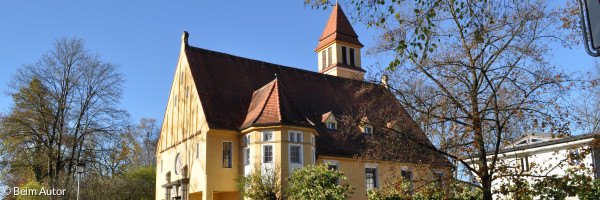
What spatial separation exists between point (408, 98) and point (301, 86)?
20.4m

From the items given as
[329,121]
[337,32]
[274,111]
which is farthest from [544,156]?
[274,111]

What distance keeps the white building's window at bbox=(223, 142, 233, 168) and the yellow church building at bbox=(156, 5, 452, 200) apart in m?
0.05

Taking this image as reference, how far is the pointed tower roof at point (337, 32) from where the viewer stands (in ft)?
143

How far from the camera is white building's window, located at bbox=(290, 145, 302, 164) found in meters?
26.8

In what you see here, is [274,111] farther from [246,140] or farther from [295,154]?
[295,154]

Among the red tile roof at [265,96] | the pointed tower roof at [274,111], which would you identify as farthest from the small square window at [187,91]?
the pointed tower roof at [274,111]

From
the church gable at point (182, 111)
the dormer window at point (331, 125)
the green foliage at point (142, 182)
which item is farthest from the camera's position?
the green foliage at point (142, 182)

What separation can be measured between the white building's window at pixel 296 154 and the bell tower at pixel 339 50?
15.7 metres

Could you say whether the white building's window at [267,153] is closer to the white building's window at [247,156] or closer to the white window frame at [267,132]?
the white window frame at [267,132]

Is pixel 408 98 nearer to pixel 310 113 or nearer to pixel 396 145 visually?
pixel 396 145

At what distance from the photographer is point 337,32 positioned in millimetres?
43656

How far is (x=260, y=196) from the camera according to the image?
2262 centimetres

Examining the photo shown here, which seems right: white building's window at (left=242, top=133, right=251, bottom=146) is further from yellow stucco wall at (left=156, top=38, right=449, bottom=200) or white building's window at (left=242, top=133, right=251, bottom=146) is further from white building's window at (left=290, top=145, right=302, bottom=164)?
white building's window at (left=290, top=145, right=302, bottom=164)

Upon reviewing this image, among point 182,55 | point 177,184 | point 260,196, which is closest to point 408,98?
point 260,196
